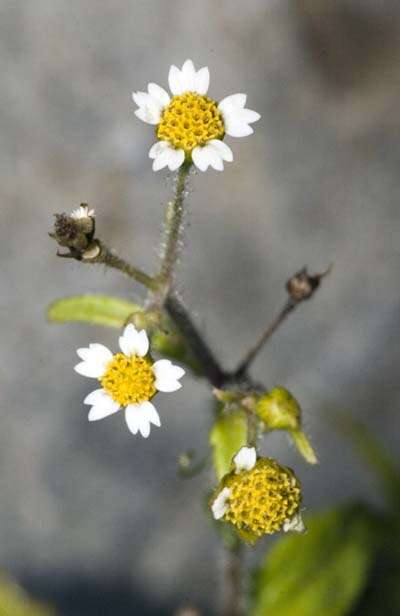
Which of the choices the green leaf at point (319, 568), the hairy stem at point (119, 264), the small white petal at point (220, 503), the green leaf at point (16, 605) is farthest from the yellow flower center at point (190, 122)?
the green leaf at point (16, 605)

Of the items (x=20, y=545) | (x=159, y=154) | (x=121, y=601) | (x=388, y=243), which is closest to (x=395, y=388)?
(x=388, y=243)

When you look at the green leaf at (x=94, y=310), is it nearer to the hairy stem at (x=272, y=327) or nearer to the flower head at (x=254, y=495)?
the hairy stem at (x=272, y=327)

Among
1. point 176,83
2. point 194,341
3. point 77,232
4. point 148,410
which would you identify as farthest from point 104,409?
point 176,83

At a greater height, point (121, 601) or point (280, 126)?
point (280, 126)

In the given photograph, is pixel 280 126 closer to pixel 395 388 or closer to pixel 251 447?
pixel 395 388

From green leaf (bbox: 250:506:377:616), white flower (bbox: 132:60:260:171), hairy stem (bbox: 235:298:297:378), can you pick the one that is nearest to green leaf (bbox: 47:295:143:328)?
hairy stem (bbox: 235:298:297:378)

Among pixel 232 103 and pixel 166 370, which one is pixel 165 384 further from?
pixel 232 103

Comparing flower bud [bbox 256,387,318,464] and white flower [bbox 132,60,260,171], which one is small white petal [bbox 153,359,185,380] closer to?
flower bud [bbox 256,387,318,464]
